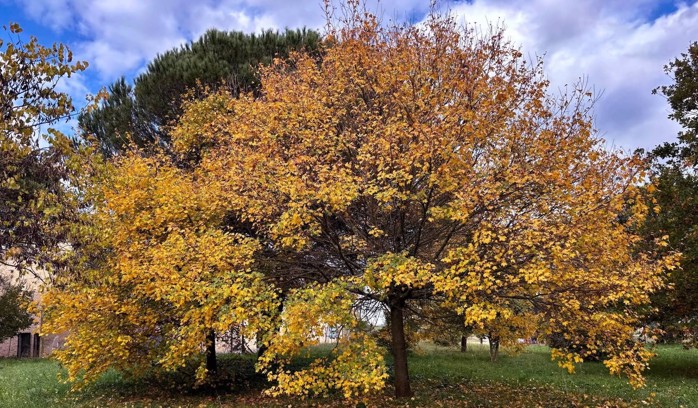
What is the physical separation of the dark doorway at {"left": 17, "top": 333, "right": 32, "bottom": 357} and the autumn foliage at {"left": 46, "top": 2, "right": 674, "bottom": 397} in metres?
37.4

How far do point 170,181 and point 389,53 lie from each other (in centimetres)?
712

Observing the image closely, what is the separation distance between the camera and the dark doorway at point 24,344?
140ft

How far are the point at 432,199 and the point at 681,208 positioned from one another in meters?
12.7

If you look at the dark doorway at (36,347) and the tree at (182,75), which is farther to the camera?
the dark doorway at (36,347)

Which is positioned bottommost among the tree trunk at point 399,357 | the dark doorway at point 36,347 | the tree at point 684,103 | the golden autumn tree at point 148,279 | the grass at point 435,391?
the dark doorway at point 36,347

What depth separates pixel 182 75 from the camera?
21969 mm

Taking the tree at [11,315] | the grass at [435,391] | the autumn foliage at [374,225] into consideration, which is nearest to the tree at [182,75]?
the autumn foliage at [374,225]

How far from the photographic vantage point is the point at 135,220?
506 inches

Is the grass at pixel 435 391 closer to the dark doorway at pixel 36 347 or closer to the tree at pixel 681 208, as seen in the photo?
the tree at pixel 681 208

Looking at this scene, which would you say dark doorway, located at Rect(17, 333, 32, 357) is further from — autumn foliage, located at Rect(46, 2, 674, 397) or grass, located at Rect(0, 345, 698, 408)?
autumn foliage, located at Rect(46, 2, 674, 397)

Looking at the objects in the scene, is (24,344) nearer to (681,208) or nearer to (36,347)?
(36,347)

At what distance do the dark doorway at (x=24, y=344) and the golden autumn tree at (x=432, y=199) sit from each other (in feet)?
130

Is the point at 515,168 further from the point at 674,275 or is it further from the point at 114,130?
the point at 114,130

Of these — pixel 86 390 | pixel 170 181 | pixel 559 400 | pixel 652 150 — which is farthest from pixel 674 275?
pixel 86 390
